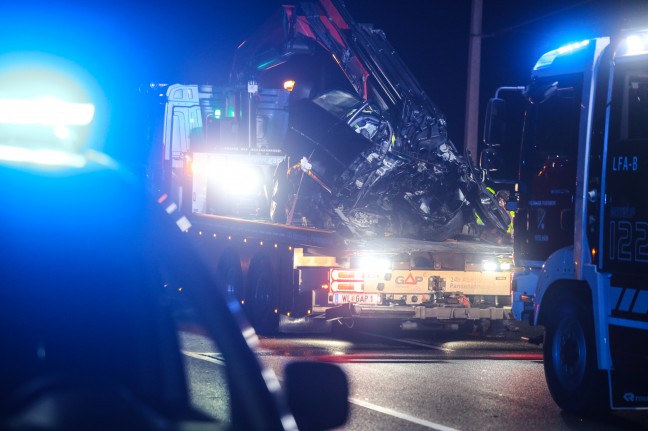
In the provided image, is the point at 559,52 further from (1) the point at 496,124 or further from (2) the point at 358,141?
(2) the point at 358,141

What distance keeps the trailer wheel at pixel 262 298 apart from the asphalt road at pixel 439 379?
1.05ft

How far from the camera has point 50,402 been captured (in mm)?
3051

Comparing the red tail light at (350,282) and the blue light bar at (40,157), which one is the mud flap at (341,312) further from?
the blue light bar at (40,157)

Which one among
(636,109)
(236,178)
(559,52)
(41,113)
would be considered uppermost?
(559,52)

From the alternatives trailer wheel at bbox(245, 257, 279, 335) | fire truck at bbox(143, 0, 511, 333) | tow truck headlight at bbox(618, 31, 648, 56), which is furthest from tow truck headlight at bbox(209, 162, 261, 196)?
tow truck headlight at bbox(618, 31, 648, 56)

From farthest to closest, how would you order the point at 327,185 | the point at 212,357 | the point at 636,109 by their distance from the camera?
the point at 327,185 < the point at 636,109 < the point at 212,357

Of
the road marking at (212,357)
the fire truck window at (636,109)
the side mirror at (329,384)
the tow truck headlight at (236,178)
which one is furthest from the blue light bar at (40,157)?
the tow truck headlight at (236,178)

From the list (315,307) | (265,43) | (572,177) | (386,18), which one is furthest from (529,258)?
(386,18)

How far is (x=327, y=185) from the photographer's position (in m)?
16.0

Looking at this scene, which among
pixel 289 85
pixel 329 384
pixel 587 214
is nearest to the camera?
pixel 329 384

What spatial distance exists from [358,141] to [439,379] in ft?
19.3

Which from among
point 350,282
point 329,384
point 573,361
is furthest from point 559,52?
point 329,384

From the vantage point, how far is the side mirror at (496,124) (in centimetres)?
1059

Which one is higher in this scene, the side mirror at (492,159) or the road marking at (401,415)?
the side mirror at (492,159)
